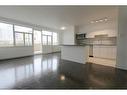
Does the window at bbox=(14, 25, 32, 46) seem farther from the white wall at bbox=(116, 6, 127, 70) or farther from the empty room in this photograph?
the white wall at bbox=(116, 6, 127, 70)

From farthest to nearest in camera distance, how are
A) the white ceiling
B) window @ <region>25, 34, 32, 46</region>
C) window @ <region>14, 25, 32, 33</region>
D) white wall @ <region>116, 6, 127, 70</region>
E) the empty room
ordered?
1. window @ <region>25, 34, 32, 46</region>
2. window @ <region>14, 25, 32, 33</region>
3. the white ceiling
4. white wall @ <region>116, 6, 127, 70</region>
5. the empty room

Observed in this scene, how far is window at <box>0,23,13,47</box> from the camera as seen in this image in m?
6.29

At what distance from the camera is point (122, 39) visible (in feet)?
13.9

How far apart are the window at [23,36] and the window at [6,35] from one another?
1.30 feet

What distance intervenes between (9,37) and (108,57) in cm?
666

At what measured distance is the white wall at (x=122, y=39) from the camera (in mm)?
4148

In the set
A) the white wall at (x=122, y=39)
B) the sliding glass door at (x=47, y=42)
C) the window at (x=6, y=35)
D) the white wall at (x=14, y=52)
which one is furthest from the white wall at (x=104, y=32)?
the window at (x=6, y=35)

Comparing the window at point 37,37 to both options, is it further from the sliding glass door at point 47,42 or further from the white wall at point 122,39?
the white wall at point 122,39

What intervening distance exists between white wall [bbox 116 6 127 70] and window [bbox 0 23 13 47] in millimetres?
6469

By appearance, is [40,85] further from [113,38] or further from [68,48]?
[113,38]

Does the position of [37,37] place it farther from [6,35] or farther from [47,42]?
[6,35]

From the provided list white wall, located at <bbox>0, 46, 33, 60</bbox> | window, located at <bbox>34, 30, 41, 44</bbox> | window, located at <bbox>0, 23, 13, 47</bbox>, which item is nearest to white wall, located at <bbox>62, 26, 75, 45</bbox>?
window, located at <bbox>34, 30, 41, 44</bbox>
